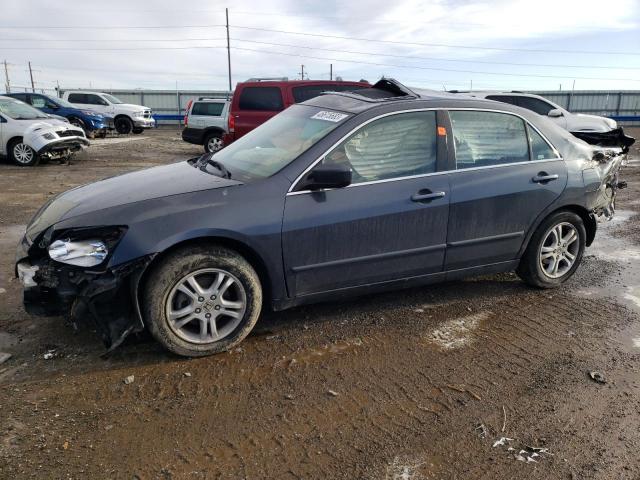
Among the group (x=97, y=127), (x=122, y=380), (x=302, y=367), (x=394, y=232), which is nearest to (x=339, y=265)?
(x=394, y=232)

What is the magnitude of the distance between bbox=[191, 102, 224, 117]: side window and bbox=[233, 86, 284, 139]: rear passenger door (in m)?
4.77

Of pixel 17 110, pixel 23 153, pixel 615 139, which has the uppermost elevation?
pixel 17 110

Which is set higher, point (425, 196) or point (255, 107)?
point (255, 107)

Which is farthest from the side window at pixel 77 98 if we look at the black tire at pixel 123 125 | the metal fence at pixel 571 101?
the metal fence at pixel 571 101

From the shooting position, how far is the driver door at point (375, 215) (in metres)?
3.48

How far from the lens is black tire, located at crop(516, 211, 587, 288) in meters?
4.41

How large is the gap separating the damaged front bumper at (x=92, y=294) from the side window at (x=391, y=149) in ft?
5.08

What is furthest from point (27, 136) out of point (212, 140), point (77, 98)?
point (77, 98)

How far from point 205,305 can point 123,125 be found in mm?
22770

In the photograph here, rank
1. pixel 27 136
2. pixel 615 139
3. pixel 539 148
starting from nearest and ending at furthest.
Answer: pixel 539 148, pixel 615 139, pixel 27 136

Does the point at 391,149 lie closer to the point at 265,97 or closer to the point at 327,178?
the point at 327,178

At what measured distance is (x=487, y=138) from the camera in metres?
4.16

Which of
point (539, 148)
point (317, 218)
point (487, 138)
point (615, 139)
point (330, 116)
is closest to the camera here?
point (317, 218)

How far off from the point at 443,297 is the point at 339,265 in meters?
1.31
